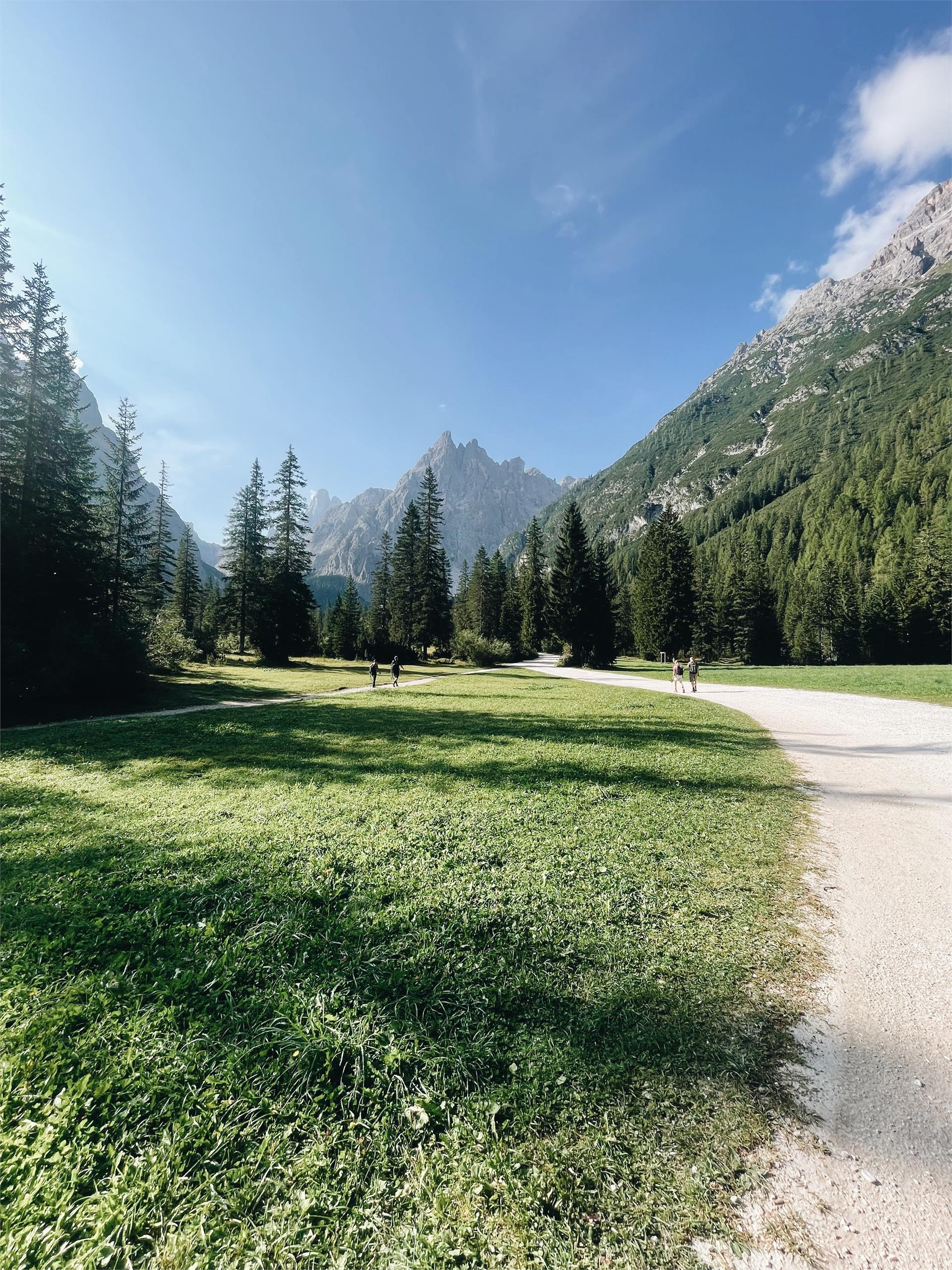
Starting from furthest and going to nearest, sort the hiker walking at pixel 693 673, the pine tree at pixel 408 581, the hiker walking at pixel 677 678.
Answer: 1. the pine tree at pixel 408 581
2. the hiker walking at pixel 693 673
3. the hiker walking at pixel 677 678

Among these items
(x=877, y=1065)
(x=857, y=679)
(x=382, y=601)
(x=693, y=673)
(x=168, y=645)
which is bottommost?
(x=877, y=1065)

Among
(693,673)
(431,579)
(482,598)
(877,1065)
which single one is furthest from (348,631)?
Answer: (877,1065)

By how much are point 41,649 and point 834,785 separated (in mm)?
23151

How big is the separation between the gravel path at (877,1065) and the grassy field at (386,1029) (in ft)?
0.77

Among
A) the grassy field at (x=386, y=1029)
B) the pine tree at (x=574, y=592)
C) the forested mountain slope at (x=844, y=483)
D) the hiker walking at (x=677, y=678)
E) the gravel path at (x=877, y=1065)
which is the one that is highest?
the forested mountain slope at (x=844, y=483)

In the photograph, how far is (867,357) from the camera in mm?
181500

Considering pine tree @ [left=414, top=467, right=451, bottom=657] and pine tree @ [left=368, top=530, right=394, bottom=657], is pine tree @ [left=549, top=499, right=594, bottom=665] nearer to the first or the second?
pine tree @ [left=414, top=467, right=451, bottom=657]

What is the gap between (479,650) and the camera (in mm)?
43781

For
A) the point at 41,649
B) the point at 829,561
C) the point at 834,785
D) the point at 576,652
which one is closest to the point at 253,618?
the point at 41,649

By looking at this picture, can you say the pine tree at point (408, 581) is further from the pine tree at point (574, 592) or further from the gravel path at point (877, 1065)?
the gravel path at point (877, 1065)

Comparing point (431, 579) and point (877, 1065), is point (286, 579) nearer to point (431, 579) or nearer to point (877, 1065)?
point (431, 579)

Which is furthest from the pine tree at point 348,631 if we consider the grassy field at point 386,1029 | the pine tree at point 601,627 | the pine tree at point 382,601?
the grassy field at point 386,1029

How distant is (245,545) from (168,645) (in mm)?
20021

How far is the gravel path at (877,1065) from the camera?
204 cm
